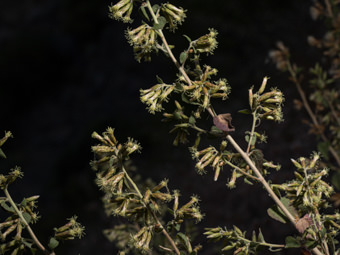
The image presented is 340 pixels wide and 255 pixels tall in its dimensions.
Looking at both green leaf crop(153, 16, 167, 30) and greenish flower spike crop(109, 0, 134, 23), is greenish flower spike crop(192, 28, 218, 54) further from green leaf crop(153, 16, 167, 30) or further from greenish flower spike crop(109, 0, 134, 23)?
greenish flower spike crop(109, 0, 134, 23)

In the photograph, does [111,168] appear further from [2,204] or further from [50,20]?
[50,20]

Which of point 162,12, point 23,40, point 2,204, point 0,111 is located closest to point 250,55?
point 162,12

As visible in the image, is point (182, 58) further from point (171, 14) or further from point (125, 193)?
point (125, 193)

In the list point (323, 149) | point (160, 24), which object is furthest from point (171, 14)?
point (323, 149)

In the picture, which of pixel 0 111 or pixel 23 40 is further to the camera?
pixel 23 40

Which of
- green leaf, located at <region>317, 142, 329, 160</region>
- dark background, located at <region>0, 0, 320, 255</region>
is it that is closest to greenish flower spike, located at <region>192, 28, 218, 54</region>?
green leaf, located at <region>317, 142, 329, 160</region>

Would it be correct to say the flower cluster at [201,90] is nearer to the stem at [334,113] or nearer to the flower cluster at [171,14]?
the flower cluster at [171,14]

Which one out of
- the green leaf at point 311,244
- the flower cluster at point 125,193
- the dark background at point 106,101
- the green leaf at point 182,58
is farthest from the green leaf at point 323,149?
the dark background at point 106,101

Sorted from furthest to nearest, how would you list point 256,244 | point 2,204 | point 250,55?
point 250,55 < point 256,244 < point 2,204
